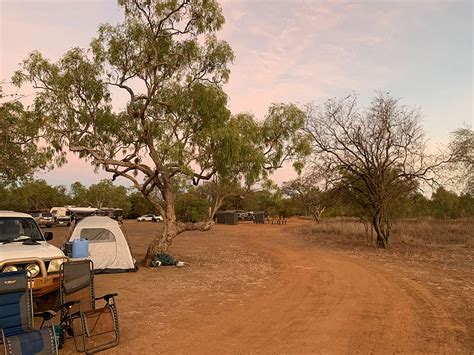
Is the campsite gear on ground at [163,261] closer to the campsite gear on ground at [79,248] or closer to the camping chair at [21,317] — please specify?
the campsite gear on ground at [79,248]

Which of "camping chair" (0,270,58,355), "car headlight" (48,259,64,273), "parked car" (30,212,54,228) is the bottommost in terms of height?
"camping chair" (0,270,58,355)

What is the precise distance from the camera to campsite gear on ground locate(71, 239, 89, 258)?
422 inches

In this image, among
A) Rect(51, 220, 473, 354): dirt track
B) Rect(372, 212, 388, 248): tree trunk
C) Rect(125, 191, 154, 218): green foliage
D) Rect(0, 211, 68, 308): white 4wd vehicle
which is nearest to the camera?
Rect(51, 220, 473, 354): dirt track

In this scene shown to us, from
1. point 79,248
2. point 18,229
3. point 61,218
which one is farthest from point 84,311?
point 61,218

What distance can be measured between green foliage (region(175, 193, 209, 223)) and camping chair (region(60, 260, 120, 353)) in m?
38.4

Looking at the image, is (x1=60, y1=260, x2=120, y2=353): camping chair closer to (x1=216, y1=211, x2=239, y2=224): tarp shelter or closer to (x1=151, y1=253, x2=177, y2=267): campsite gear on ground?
(x1=151, y1=253, x2=177, y2=267): campsite gear on ground

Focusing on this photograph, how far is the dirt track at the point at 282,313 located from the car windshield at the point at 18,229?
2269 mm

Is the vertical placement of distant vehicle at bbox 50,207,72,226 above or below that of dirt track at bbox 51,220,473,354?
above

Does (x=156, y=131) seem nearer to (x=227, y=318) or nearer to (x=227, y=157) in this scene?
(x=227, y=157)

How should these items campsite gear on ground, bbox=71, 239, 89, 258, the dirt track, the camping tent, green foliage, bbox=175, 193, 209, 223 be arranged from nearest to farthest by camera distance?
the dirt track < campsite gear on ground, bbox=71, 239, 89, 258 < the camping tent < green foliage, bbox=175, 193, 209, 223

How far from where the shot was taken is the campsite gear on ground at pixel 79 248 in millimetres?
10719

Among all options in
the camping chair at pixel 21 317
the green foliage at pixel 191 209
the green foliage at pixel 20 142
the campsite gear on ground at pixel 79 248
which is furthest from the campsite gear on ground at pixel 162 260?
the green foliage at pixel 191 209

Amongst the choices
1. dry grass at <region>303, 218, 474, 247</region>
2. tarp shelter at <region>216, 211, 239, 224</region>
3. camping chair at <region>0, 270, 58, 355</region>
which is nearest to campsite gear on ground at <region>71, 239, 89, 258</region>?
camping chair at <region>0, 270, 58, 355</region>

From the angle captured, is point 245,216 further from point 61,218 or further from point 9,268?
point 9,268
